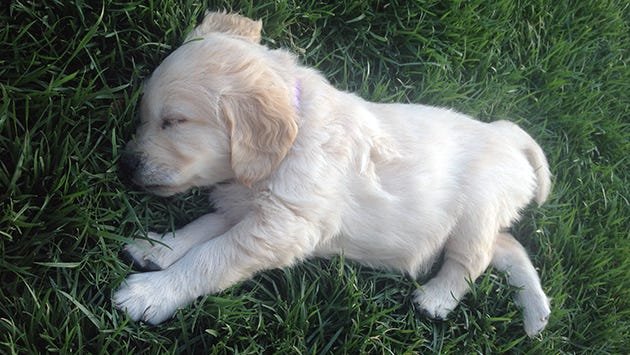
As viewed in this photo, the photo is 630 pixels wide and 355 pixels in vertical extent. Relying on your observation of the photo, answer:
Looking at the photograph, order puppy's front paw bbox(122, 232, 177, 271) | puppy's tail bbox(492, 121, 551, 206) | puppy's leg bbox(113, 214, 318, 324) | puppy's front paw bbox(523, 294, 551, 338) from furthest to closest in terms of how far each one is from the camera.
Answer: puppy's tail bbox(492, 121, 551, 206) → puppy's front paw bbox(523, 294, 551, 338) → puppy's front paw bbox(122, 232, 177, 271) → puppy's leg bbox(113, 214, 318, 324)

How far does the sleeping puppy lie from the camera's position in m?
2.85

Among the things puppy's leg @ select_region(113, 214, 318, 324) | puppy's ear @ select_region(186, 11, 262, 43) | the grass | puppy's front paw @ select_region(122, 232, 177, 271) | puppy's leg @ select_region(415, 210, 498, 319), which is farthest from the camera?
puppy's leg @ select_region(415, 210, 498, 319)

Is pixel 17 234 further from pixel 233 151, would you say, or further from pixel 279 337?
pixel 279 337

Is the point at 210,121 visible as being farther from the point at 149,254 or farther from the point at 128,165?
the point at 149,254

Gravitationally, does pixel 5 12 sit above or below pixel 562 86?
above

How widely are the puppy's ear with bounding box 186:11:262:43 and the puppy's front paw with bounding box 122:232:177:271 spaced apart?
0.96 meters

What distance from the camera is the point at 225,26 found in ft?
10.5

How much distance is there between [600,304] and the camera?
12.8 ft

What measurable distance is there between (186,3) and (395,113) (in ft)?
3.72

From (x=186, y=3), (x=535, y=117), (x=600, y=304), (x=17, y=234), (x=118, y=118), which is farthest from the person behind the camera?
(x=535, y=117)

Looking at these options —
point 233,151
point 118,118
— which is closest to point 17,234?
point 118,118

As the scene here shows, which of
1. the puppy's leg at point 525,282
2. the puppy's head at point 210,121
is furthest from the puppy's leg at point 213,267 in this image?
the puppy's leg at point 525,282

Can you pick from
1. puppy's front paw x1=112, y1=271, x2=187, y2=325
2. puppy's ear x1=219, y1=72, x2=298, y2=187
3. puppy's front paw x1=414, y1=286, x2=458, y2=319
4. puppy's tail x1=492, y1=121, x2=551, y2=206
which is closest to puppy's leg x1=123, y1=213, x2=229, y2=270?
puppy's front paw x1=112, y1=271, x2=187, y2=325

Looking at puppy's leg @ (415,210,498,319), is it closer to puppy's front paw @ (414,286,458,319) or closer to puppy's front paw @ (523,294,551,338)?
puppy's front paw @ (414,286,458,319)
